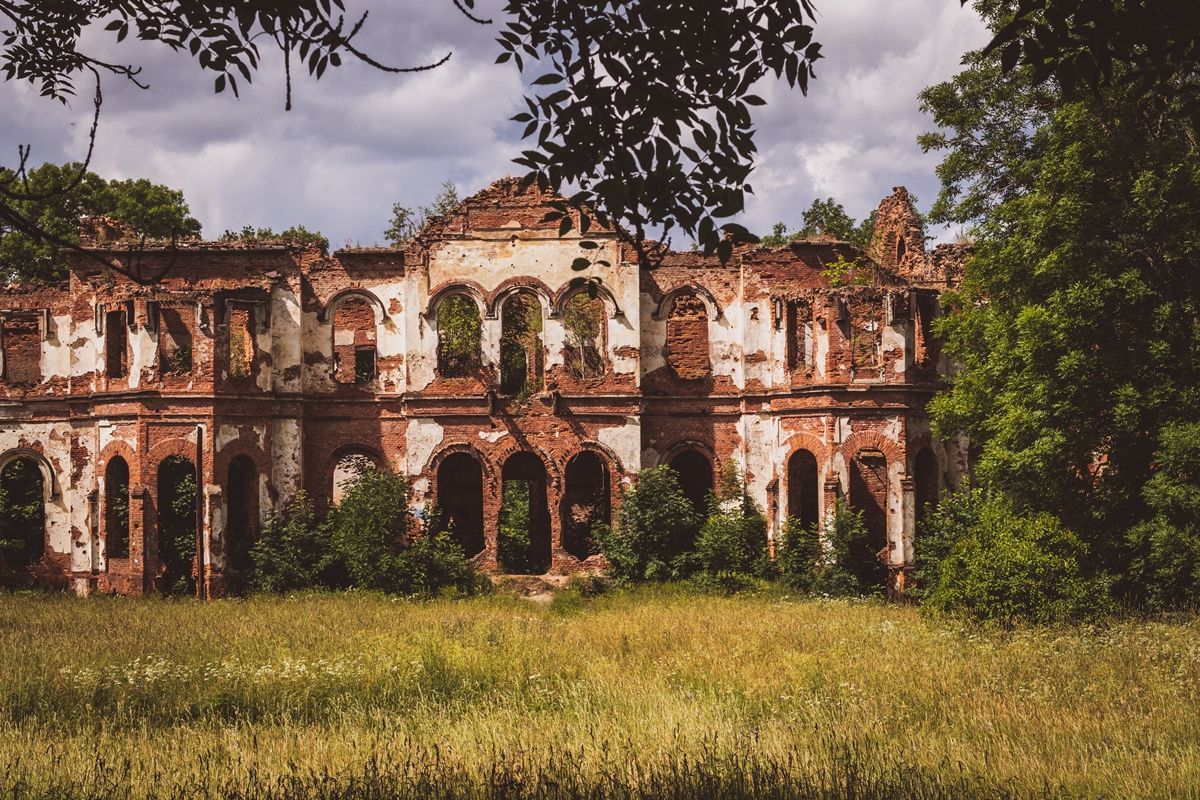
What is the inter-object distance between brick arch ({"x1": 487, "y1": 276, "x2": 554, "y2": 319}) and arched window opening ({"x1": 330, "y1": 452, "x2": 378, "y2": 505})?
4.57 m

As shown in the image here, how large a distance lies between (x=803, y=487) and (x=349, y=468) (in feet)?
45.3

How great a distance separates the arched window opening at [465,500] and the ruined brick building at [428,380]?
300 centimetres

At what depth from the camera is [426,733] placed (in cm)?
972

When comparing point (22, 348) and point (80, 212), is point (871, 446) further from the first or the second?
point (80, 212)

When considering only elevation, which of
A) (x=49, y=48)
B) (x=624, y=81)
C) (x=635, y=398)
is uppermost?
(x=49, y=48)

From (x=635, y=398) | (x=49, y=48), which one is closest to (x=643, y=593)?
(x=635, y=398)

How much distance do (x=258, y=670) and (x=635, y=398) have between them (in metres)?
13.3

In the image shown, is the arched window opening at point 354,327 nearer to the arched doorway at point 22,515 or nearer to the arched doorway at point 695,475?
the arched doorway at point 22,515

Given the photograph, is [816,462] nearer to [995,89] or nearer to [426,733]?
[995,89]

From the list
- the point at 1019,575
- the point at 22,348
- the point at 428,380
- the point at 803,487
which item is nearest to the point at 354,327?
the point at 428,380

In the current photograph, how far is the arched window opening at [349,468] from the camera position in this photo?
25.1 m

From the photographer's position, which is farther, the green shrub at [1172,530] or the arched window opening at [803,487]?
the arched window opening at [803,487]

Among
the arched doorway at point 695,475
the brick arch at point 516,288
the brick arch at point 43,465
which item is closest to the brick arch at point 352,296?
the brick arch at point 516,288

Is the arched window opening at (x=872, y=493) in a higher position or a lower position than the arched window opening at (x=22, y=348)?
lower
